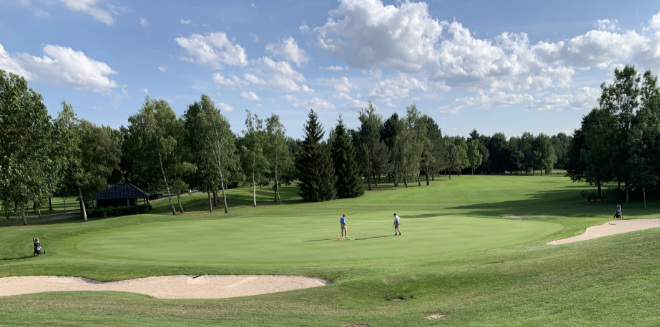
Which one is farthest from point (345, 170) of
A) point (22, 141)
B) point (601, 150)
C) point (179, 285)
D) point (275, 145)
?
point (179, 285)

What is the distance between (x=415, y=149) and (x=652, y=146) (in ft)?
148

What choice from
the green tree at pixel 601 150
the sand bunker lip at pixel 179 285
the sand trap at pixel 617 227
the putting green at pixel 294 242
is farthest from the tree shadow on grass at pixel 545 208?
the sand bunker lip at pixel 179 285

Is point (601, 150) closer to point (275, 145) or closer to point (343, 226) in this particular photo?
point (343, 226)

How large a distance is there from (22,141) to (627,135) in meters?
62.2

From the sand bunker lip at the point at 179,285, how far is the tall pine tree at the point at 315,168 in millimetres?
50143

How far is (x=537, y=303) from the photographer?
1041cm

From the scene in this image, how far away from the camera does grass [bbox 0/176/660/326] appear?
33.9ft

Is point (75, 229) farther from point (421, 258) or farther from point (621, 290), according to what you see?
point (621, 290)

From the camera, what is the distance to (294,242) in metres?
25.9

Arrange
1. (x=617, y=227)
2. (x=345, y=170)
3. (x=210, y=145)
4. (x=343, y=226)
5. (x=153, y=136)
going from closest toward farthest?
(x=343, y=226)
(x=617, y=227)
(x=153, y=136)
(x=210, y=145)
(x=345, y=170)

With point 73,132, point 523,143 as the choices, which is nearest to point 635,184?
point 73,132

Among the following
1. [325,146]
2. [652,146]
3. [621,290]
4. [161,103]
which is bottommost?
[621,290]

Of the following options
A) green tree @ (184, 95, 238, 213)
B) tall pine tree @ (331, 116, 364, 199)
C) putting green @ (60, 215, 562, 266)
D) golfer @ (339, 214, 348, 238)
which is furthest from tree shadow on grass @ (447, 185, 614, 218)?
green tree @ (184, 95, 238, 213)

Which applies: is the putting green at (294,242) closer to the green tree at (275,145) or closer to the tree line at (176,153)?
the tree line at (176,153)
